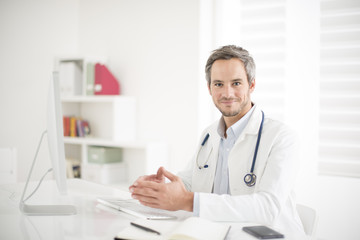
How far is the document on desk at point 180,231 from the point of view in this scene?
39.4 inches

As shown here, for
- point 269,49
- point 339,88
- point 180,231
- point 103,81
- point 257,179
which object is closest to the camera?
point 180,231

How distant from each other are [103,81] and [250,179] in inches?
97.7

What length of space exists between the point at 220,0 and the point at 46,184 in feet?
7.63

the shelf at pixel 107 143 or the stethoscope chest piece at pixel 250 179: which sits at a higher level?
the stethoscope chest piece at pixel 250 179

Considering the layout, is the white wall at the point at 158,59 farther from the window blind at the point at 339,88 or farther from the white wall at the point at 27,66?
the window blind at the point at 339,88

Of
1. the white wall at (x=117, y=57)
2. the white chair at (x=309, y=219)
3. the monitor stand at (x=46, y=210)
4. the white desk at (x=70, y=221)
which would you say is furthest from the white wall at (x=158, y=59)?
the monitor stand at (x=46, y=210)

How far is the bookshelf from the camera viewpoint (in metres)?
3.41

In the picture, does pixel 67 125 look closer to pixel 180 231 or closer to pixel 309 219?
pixel 309 219

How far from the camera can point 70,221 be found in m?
1.28

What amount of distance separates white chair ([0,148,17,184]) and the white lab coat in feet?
7.64

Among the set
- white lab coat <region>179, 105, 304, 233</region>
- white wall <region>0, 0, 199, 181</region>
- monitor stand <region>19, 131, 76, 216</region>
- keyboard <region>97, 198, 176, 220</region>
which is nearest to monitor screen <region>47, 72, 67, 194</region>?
monitor stand <region>19, 131, 76, 216</region>

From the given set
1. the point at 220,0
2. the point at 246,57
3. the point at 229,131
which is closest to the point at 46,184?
the point at 229,131

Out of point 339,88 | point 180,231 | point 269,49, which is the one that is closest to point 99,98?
point 269,49

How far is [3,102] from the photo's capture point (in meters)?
3.61
